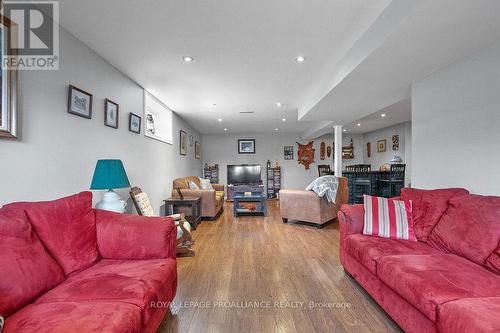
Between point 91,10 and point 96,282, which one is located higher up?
point 91,10

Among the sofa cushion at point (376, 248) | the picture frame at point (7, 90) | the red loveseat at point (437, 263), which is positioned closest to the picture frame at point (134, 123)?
the picture frame at point (7, 90)

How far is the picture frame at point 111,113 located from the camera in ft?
8.82

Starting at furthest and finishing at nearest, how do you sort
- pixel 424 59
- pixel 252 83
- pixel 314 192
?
pixel 314 192 < pixel 252 83 < pixel 424 59

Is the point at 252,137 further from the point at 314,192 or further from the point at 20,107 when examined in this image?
the point at 20,107

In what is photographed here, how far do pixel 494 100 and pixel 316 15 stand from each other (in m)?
1.66

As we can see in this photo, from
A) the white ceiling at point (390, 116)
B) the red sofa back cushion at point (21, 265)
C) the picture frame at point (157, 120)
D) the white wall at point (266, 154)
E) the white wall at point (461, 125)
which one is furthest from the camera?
the white wall at point (266, 154)

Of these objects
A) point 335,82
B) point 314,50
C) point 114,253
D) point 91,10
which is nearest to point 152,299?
point 114,253

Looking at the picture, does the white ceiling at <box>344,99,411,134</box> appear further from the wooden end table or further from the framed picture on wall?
the framed picture on wall

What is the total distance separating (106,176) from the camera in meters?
2.12

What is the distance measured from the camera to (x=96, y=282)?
4.38 feet

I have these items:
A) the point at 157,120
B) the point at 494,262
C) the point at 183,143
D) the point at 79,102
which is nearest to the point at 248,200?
the point at 183,143

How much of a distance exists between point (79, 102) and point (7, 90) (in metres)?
0.70

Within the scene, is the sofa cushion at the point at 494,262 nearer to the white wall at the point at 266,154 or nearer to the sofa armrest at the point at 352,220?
the sofa armrest at the point at 352,220

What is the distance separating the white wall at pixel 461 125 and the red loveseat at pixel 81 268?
272 centimetres
